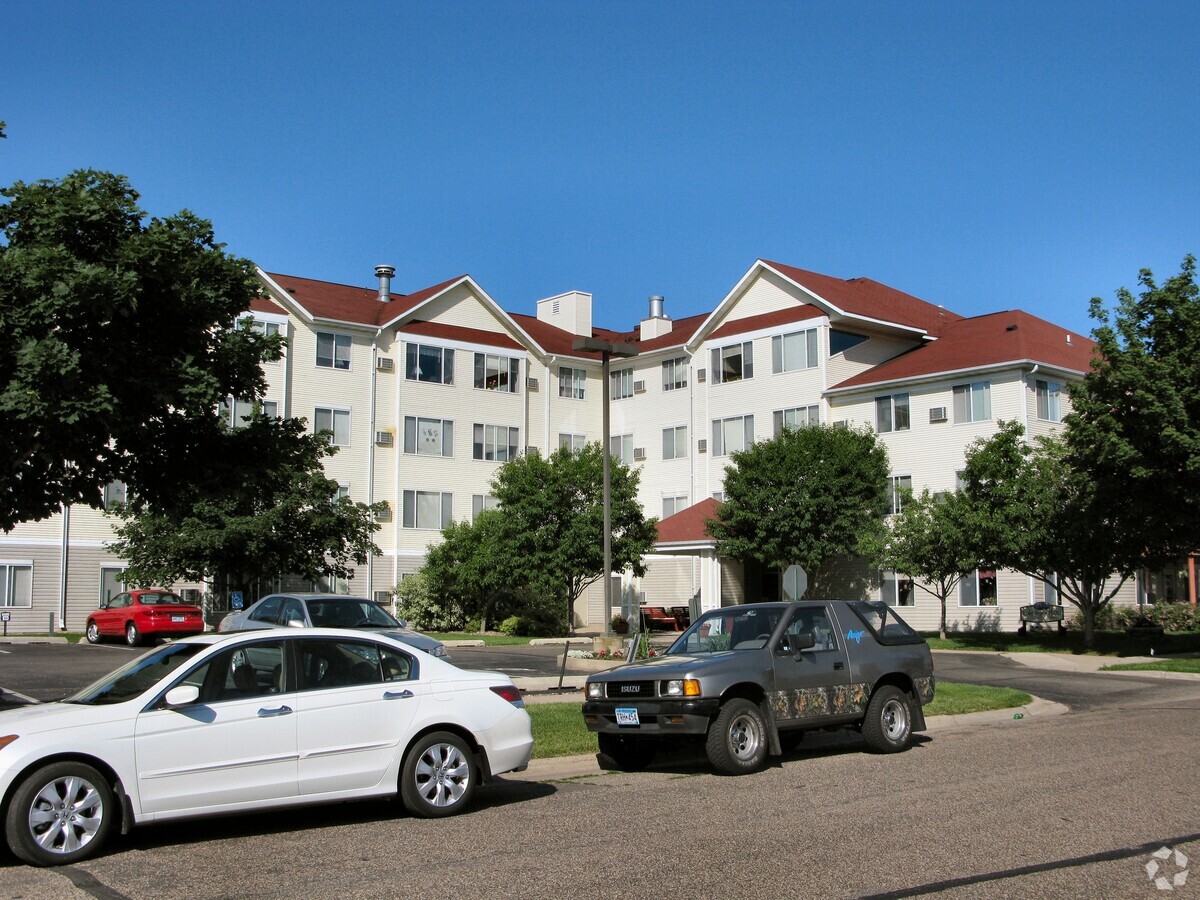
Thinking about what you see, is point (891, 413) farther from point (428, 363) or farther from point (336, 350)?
point (336, 350)

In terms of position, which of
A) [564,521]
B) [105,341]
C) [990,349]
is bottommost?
[564,521]

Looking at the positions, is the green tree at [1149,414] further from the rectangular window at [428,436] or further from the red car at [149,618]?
the rectangular window at [428,436]

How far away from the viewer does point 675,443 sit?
5044cm

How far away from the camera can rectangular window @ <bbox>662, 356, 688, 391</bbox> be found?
50.5 m

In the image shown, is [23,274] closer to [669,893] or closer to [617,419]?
[669,893]

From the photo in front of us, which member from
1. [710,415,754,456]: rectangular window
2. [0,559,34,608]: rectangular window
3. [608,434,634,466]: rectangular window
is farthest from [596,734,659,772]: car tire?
[608,434,634,466]: rectangular window

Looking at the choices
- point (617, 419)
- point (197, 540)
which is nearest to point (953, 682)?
point (197, 540)

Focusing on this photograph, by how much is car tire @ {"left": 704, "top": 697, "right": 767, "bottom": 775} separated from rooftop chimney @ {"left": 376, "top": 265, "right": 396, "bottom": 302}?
41.9 metres

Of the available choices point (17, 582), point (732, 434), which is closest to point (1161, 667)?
point (732, 434)

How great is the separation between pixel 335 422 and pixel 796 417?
1746cm

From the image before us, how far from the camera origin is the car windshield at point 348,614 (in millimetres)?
18922

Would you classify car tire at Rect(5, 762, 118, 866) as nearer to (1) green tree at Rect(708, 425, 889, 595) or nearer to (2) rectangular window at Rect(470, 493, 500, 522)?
(1) green tree at Rect(708, 425, 889, 595)

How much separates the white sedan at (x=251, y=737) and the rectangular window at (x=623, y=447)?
4282cm

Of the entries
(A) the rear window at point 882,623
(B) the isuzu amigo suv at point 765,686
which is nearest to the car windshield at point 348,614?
(B) the isuzu amigo suv at point 765,686
